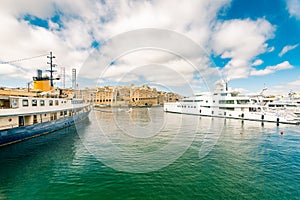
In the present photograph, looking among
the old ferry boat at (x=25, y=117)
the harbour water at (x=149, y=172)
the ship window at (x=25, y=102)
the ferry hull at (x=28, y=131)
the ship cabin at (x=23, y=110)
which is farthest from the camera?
the ship window at (x=25, y=102)

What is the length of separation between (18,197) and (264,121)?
43439 millimetres

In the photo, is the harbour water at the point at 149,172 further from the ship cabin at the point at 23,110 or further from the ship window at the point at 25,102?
the ship window at the point at 25,102

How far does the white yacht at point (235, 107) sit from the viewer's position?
3461 cm

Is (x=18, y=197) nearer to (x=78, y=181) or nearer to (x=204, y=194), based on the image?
(x=78, y=181)

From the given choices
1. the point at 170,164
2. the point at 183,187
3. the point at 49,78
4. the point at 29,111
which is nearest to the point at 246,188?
the point at 183,187

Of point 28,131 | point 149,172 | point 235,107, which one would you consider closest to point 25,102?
point 28,131

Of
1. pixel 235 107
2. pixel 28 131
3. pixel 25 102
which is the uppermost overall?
pixel 25 102

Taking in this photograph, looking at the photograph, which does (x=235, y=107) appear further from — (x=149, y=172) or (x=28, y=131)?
(x=28, y=131)

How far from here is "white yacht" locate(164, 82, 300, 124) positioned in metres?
34.6

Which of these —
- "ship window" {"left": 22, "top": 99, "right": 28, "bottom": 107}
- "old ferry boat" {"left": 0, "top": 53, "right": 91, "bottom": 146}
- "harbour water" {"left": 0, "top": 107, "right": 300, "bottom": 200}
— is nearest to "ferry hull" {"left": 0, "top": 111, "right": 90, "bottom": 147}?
"old ferry boat" {"left": 0, "top": 53, "right": 91, "bottom": 146}

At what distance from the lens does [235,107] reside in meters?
42.4

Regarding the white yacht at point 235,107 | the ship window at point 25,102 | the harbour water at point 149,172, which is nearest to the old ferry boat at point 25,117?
the ship window at point 25,102

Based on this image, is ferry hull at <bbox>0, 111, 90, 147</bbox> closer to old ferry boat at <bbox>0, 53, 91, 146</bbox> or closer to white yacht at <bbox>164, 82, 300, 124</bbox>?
old ferry boat at <bbox>0, 53, 91, 146</bbox>

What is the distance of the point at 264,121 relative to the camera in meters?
35.3
